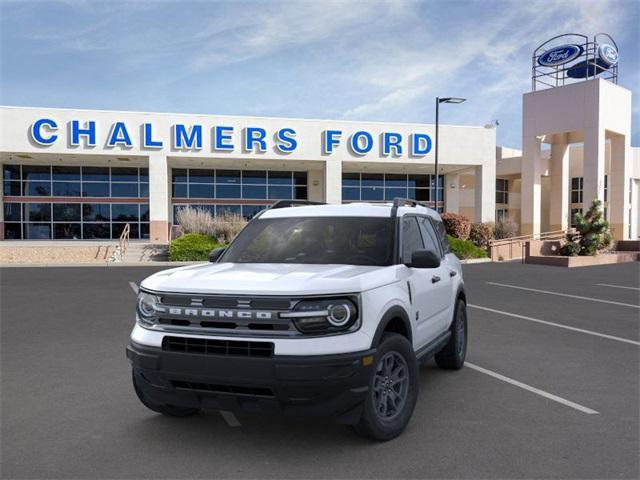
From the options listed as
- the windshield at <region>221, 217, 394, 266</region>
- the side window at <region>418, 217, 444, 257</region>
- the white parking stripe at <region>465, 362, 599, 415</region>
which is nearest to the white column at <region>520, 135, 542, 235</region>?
the white parking stripe at <region>465, 362, 599, 415</region>

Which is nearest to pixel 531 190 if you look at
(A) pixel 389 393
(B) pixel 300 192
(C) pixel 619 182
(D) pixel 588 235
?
(C) pixel 619 182

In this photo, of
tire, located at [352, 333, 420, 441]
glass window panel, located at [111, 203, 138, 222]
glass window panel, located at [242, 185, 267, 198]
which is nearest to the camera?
tire, located at [352, 333, 420, 441]

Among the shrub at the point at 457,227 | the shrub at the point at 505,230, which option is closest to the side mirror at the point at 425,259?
the shrub at the point at 457,227

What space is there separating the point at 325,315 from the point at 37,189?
35933 millimetres

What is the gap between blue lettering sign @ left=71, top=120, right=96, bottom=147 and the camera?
29.8 meters

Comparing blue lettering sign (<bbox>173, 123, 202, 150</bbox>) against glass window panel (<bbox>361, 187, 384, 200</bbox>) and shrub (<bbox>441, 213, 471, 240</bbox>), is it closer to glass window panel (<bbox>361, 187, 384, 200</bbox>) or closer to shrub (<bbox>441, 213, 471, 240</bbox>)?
glass window panel (<bbox>361, 187, 384, 200</bbox>)

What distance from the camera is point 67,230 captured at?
35156 mm

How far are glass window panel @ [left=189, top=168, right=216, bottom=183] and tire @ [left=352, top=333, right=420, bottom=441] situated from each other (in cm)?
3374

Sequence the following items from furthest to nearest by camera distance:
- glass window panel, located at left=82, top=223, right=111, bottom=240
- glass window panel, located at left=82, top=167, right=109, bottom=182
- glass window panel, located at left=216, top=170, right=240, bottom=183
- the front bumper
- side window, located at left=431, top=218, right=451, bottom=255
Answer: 1. glass window panel, located at left=216, top=170, right=240, bottom=183
2. glass window panel, located at left=82, top=167, right=109, bottom=182
3. glass window panel, located at left=82, top=223, right=111, bottom=240
4. side window, located at left=431, top=218, right=451, bottom=255
5. the front bumper

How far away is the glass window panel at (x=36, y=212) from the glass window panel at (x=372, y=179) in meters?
21.0

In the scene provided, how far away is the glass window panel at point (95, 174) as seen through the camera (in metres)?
35.4

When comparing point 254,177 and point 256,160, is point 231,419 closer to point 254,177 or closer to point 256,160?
point 256,160

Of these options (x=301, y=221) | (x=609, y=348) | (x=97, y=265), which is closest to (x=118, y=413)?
(x=301, y=221)

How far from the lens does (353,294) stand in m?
3.90
